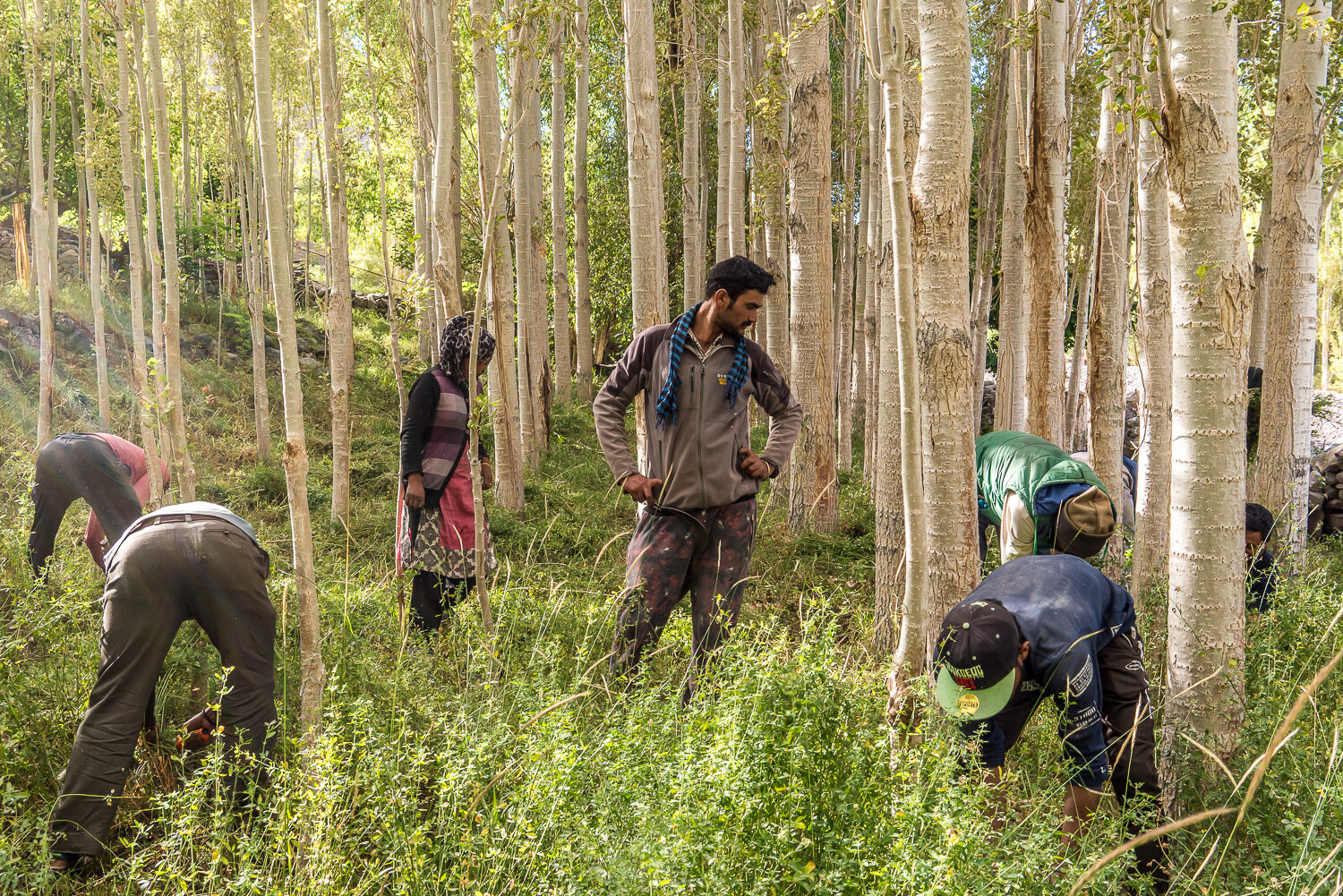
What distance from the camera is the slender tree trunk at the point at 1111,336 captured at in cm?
503

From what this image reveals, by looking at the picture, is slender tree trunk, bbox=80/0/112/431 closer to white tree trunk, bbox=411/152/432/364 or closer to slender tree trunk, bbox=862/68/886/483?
white tree trunk, bbox=411/152/432/364

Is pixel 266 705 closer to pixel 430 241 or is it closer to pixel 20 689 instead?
pixel 20 689

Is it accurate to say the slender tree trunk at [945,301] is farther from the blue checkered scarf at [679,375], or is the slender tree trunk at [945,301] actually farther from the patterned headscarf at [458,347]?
the patterned headscarf at [458,347]

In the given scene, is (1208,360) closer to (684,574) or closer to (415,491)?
(684,574)

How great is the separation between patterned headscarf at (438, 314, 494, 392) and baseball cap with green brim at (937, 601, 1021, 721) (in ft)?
8.25

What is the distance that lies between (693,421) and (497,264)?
3.86 m

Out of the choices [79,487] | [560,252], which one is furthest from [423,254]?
[79,487]

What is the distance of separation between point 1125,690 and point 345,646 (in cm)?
293

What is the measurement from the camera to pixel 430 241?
38.2 feet

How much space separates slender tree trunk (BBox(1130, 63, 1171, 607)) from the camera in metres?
4.05

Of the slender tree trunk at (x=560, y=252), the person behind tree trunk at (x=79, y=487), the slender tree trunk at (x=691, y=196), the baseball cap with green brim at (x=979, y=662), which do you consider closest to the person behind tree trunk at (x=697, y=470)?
the baseball cap with green brim at (x=979, y=662)

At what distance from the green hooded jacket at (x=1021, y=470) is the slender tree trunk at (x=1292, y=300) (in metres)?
2.19

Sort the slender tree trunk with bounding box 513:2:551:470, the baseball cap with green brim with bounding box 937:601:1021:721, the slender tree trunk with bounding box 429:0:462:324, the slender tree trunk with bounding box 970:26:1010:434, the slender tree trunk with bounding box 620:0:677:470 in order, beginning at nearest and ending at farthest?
the baseball cap with green brim with bounding box 937:601:1021:721 < the slender tree trunk with bounding box 429:0:462:324 < the slender tree trunk with bounding box 620:0:677:470 < the slender tree trunk with bounding box 513:2:551:470 < the slender tree trunk with bounding box 970:26:1010:434

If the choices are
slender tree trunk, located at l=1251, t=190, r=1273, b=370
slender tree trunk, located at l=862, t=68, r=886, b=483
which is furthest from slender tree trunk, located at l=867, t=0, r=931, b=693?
slender tree trunk, located at l=1251, t=190, r=1273, b=370
